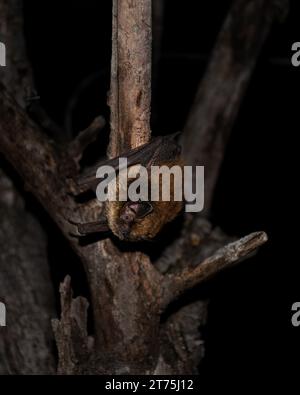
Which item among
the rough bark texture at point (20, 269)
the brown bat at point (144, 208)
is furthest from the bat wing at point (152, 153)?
the rough bark texture at point (20, 269)


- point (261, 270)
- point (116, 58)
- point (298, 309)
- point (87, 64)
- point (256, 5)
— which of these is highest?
point (87, 64)

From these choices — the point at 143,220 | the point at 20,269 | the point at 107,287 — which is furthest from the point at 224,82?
the point at 143,220

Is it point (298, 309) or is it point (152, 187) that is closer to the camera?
point (152, 187)

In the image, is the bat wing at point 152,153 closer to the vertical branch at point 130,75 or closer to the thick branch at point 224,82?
the vertical branch at point 130,75

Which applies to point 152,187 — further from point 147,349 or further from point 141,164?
point 147,349

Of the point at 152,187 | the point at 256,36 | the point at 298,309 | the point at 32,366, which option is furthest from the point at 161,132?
the point at 152,187

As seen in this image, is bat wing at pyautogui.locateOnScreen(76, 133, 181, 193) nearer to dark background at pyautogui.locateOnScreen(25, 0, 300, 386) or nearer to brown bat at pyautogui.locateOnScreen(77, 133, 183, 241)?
brown bat at pyautogui.locateOnScreen(77, 133, 183, 241)

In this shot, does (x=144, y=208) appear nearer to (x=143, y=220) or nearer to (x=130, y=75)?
(x=143, y=220)

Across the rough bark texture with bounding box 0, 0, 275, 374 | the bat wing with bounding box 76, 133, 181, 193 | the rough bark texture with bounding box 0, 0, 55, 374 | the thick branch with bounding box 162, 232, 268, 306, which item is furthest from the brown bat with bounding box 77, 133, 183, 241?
the rough bark texture with bounding box 0, 0, 55, 374
